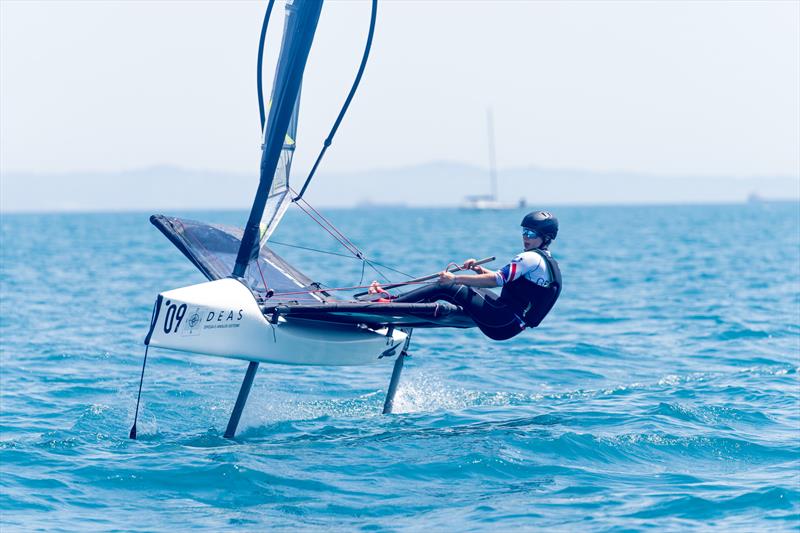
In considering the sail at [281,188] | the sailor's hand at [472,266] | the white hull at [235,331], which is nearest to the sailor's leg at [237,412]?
the white hull at [235,331]

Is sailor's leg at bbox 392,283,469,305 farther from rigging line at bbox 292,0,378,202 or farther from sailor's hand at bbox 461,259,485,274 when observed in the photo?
rigging line at bbox 292,0,378,202

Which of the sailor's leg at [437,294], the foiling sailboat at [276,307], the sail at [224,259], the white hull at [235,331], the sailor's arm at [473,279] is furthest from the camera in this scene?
the sail at [224,259]

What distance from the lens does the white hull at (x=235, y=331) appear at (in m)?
8.20

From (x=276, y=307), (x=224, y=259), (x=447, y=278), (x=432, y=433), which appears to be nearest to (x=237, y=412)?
(x=276, y=307)

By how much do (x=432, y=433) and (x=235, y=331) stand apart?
1.84 metres

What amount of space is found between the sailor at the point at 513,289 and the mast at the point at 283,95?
1126 mm

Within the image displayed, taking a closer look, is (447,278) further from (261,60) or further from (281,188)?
(261,60)

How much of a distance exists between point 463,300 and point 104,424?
331 centimetres

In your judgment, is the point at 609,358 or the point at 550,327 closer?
the point at 609,358

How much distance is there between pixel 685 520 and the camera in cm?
658

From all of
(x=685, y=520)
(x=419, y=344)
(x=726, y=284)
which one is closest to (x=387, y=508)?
(x=685, y=520)

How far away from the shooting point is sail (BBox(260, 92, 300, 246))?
9.45 metres

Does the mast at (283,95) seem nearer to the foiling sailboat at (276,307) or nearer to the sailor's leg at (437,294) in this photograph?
the foiling sailboat at (276,307)

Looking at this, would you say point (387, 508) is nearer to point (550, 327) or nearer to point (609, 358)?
point (609, 358)
